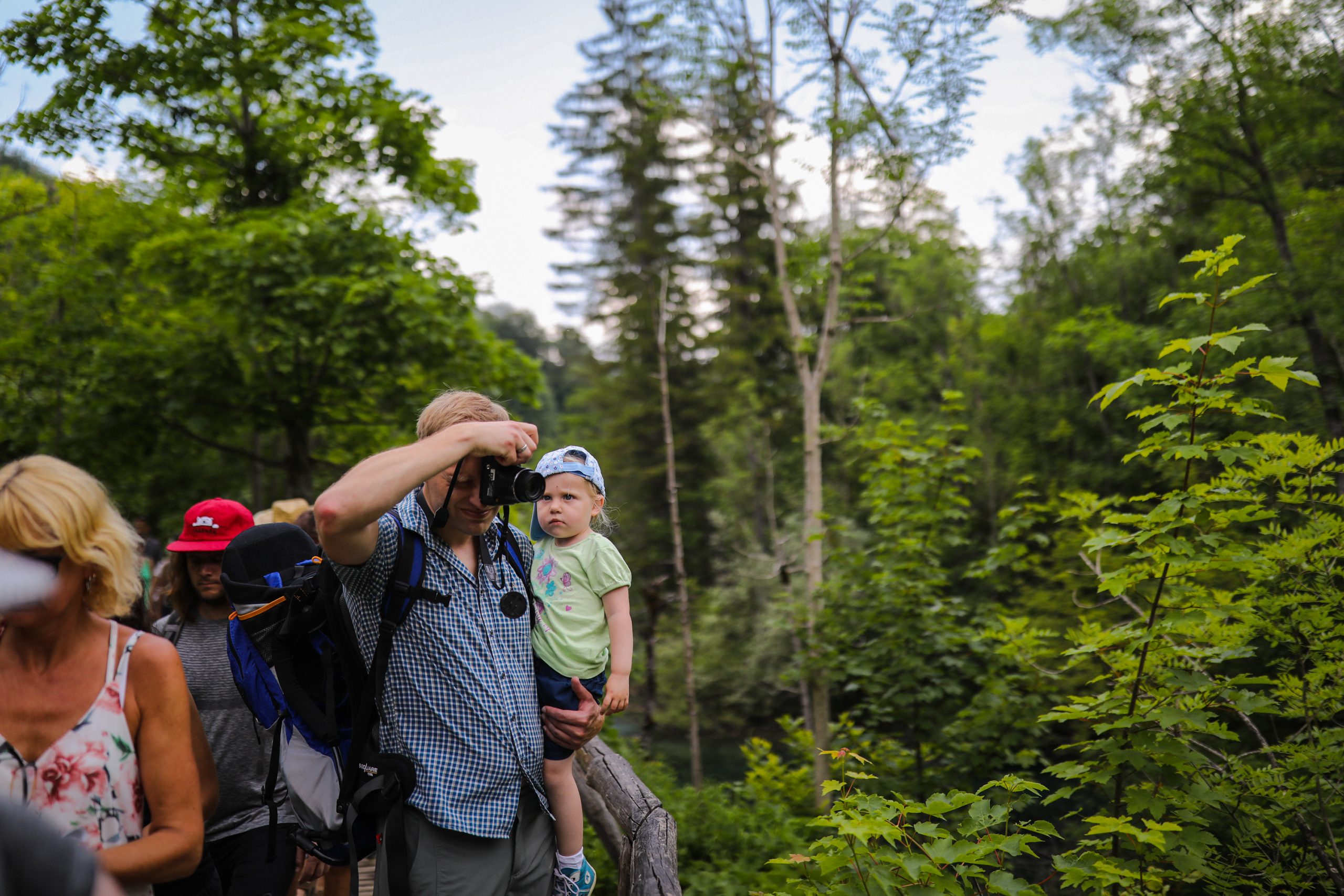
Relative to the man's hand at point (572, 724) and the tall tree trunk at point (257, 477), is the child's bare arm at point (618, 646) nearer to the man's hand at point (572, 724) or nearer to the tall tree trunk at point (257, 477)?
the man's hand at point (572, 724)

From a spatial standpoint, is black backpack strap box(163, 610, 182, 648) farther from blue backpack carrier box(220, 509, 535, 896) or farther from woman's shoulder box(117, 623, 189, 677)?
woman's shoulder box(117, 623, 189, 677)

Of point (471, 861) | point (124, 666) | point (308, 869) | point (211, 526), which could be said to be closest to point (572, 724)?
point (471, 861)

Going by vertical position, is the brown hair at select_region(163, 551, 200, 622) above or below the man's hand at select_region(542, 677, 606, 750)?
above

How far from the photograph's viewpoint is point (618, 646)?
8.00ft

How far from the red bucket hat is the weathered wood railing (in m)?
1.72

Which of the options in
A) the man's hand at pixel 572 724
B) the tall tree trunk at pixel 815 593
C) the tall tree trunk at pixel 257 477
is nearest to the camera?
the man's hand at pixel 572 724

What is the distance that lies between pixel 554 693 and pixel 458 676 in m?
0.41

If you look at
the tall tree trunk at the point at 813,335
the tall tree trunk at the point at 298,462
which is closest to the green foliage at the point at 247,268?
the tall tree trunk at the point at 298,462

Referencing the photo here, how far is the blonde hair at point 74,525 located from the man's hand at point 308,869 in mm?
1943

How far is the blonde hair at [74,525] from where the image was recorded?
58.6 inches

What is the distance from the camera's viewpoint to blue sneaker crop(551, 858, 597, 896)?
2311 millimetres

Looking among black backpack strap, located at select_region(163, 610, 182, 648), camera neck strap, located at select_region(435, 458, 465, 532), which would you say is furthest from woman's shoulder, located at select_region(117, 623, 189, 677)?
black backpack strap, located at select_region(163, 610, 182, 648)

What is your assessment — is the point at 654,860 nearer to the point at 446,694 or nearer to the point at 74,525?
the point at 446,694

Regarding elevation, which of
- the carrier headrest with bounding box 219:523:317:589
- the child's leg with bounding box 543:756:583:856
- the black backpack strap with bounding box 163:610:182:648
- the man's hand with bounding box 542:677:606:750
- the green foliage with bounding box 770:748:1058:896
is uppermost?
the carrier headrest with bounding box 219:523:317:589
